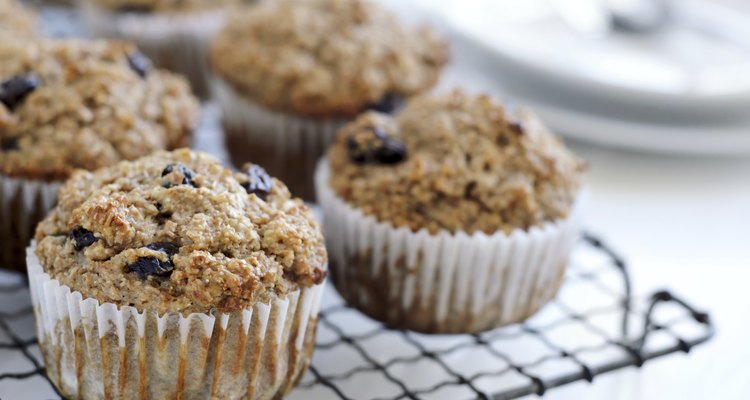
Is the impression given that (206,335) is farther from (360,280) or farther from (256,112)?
(256,112)

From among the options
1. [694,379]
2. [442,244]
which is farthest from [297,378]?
[694,379]

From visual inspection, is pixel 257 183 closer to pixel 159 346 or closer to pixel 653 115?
pixel 159 346

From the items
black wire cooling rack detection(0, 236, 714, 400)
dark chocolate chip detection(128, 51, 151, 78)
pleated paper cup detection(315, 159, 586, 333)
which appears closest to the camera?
black wire cooling rack detection(0, 236, 714, 400)

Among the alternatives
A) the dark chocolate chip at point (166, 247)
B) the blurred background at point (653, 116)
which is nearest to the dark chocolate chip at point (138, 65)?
the dark chocolate chip at point (166, 247)

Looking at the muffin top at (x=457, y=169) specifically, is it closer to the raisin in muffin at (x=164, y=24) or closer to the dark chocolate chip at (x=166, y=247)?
the dark chocolate chip at (x=166, y=247)

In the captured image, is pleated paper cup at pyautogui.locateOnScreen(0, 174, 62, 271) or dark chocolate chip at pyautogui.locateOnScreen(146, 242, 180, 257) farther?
pleated paper cup at pyautogui.locateOnScreen(0, 174, 62, 271)

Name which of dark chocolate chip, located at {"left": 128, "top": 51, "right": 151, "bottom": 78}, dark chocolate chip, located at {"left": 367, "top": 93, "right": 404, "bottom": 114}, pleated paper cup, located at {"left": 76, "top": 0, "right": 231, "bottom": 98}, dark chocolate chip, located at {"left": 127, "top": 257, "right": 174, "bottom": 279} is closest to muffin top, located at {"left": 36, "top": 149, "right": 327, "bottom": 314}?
dark chocolate chip, located at {"left": 127, "top": 257, "right": 174, "bottom": 279}

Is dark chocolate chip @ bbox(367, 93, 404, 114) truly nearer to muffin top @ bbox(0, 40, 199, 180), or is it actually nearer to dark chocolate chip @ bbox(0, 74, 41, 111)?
muffin top @ bbox(0, 40, 199, 180)

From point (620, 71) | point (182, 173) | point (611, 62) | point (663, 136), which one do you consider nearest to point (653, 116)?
point (663, 136)
